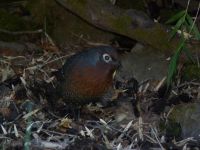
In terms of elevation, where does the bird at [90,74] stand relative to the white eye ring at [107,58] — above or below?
below

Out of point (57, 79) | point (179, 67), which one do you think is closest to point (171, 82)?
point (179, 67)

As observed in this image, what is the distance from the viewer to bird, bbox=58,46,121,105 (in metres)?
4.70

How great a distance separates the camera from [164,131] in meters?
4.72

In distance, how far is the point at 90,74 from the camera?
4699 mm

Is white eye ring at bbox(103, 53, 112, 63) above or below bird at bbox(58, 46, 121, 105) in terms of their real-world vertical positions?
above

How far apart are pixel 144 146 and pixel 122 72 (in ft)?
3.63

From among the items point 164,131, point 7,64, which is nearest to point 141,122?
point 164,131

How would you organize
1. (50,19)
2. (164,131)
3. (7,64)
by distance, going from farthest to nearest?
(50,19) → (7,64) → (164,131)

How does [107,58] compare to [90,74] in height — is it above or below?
above

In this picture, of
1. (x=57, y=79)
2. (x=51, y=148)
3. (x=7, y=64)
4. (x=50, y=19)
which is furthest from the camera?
(x=50, y=19)

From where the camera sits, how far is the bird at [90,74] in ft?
15.4

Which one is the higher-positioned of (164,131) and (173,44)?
(173,44)

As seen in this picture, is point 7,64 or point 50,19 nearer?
point 7,64

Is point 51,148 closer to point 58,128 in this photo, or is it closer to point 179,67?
point 58,128
